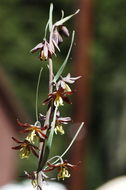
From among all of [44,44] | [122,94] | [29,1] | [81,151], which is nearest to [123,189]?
[81,151]

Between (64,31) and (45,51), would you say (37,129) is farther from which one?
(64,31)

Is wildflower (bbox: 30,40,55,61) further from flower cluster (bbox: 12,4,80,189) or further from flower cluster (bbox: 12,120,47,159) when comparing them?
flower cluster (bbox: 12,120,47,159)

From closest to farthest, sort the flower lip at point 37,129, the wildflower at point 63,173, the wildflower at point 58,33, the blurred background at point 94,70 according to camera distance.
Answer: the flower lip at point 37,129
the wildflower at point 63,173
the wildflower at point 58,33
the blurred background at point 94,70

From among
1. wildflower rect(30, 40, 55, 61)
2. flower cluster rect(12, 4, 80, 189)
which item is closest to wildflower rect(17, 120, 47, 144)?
flower cluster rect(12, 4, 80, 189)

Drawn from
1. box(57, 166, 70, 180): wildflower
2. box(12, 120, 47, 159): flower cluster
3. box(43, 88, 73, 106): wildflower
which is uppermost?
box(43, 88, 73, 106): wildflower

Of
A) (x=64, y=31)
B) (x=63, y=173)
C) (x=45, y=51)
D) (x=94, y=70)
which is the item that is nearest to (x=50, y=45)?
(x=45, y=51)

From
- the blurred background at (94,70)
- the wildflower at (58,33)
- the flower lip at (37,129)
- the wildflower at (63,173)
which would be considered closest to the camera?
the flower lip at (37,129)

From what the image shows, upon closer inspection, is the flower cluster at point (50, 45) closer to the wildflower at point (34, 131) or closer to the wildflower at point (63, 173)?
the wildflower at point (34, 131)

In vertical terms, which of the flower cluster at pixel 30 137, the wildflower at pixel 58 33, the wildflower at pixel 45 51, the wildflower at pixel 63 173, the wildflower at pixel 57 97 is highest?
the wildflower at pixel 58 33

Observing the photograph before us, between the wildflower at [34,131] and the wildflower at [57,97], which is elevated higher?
the wildflower at [57,97]

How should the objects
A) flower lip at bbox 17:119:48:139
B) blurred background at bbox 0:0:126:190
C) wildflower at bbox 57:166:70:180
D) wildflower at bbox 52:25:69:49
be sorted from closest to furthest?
1. flower lip at bbox 17:119:48:139
2. wildflower at bbox 57:166:70:180
3. wildflower at bbox 52:25:69:49
4. blurred background at bbox 0:0:126:190

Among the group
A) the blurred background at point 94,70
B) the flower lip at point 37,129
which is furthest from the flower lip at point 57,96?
the blurred background at point 94,70

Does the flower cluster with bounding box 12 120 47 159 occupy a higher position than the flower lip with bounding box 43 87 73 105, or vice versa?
the flower lip with bounding box 43 87 73 105
